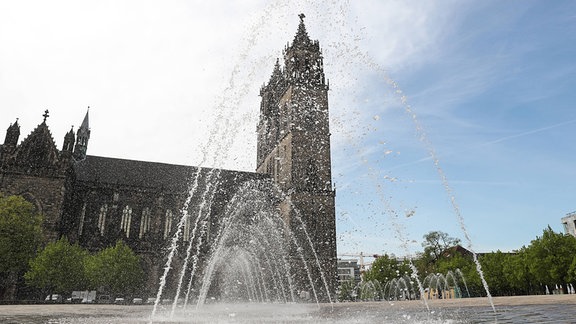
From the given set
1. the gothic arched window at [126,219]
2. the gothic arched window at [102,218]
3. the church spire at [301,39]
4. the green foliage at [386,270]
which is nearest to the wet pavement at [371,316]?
the gothic arched window at [102,218]

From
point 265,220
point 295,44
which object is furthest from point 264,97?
point 265,220

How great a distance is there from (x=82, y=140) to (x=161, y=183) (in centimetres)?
1641

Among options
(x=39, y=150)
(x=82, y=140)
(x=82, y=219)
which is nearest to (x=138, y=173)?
(x=82, y=219)

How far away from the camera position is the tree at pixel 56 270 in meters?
37.7

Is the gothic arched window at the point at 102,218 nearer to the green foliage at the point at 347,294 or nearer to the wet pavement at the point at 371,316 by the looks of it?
the wet pavement at the point at 371,316

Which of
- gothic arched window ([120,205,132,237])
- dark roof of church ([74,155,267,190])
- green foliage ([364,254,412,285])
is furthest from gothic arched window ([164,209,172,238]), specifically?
green foliage ([364,254,412,285])

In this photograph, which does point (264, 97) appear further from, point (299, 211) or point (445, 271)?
point (445, 271)

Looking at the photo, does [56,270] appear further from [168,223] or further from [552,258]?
[552,258]

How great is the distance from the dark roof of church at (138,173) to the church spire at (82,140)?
2141 millimetres

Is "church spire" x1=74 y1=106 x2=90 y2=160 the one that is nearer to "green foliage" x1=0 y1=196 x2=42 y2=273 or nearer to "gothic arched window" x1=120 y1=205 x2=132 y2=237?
"gothic arched window" x1=120 y1=205 x2=132 y2=237

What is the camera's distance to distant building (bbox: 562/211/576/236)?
69.0m

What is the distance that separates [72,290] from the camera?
140 ft

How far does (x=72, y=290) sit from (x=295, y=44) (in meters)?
40.9

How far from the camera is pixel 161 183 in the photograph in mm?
59625
